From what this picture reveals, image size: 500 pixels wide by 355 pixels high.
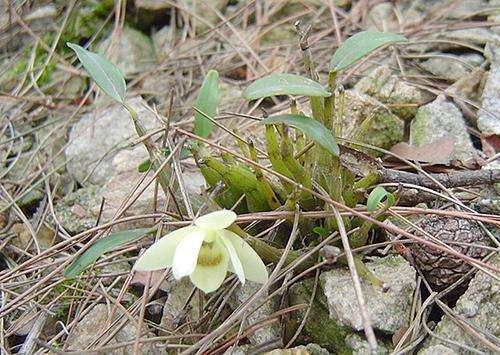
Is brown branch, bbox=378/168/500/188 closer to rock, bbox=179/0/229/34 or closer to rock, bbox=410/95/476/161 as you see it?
rock, bbox=410/95/476/161

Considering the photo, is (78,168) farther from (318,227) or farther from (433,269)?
(433,269)

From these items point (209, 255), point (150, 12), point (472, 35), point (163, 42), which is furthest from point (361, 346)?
point (150, 12)

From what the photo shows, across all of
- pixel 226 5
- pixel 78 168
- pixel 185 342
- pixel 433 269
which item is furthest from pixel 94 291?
pixel 226 5

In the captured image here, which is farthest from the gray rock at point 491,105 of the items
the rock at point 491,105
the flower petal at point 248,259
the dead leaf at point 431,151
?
the flower petal at point 248,259

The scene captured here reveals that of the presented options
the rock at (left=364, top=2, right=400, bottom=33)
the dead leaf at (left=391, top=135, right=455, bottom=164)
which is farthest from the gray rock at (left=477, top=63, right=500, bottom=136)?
the rock at (left=364, top=2, right=400, bottom=33)

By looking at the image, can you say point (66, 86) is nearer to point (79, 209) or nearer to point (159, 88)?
point (159, 88)

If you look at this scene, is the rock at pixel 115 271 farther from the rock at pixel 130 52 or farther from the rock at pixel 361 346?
the rock at pixel 130 52
